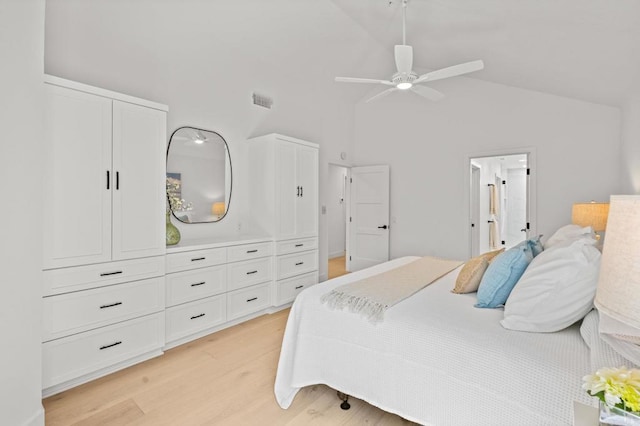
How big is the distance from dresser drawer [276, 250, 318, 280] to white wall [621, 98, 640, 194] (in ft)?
11.0

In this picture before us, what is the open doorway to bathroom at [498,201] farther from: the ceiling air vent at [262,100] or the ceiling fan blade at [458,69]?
the ceiling air vent at [262,100]

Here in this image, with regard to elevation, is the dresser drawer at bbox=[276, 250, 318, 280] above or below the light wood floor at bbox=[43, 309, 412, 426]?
above

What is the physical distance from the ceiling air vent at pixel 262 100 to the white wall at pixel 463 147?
207 cm

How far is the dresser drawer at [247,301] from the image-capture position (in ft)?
10.8

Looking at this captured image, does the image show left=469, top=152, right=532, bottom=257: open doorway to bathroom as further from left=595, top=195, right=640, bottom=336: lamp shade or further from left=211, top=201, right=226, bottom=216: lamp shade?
left=595, top=195, right=640, bottom=336: lamp shade

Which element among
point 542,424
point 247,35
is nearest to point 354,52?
point 247,35

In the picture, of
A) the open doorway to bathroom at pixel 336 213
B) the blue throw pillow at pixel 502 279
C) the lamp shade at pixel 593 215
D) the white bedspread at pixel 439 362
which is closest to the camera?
the white bedspread at pixel 439 362

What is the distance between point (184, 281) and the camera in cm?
288

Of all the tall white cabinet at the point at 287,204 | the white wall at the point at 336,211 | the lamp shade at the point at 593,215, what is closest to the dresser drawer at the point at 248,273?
the tall white cabinet at the point at 287,204

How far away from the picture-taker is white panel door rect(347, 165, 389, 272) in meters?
5.53

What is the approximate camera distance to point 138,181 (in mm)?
2555

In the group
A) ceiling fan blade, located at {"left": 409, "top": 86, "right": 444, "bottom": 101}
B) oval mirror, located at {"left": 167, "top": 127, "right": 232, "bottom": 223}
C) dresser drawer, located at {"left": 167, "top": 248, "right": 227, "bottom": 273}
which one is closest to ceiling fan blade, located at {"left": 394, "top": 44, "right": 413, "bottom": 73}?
ceiling fan blade, located at {"left": 409, "top": 86, "right": 444, "bottom": 101}

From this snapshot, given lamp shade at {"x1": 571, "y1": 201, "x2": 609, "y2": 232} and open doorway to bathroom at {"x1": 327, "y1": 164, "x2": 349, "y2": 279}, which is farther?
open doorway to bathroom at {"x1": 327, "y1": 164, "x2": 349, "y2": 279}

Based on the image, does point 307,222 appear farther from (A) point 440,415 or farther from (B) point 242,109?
(A) point 440,415
